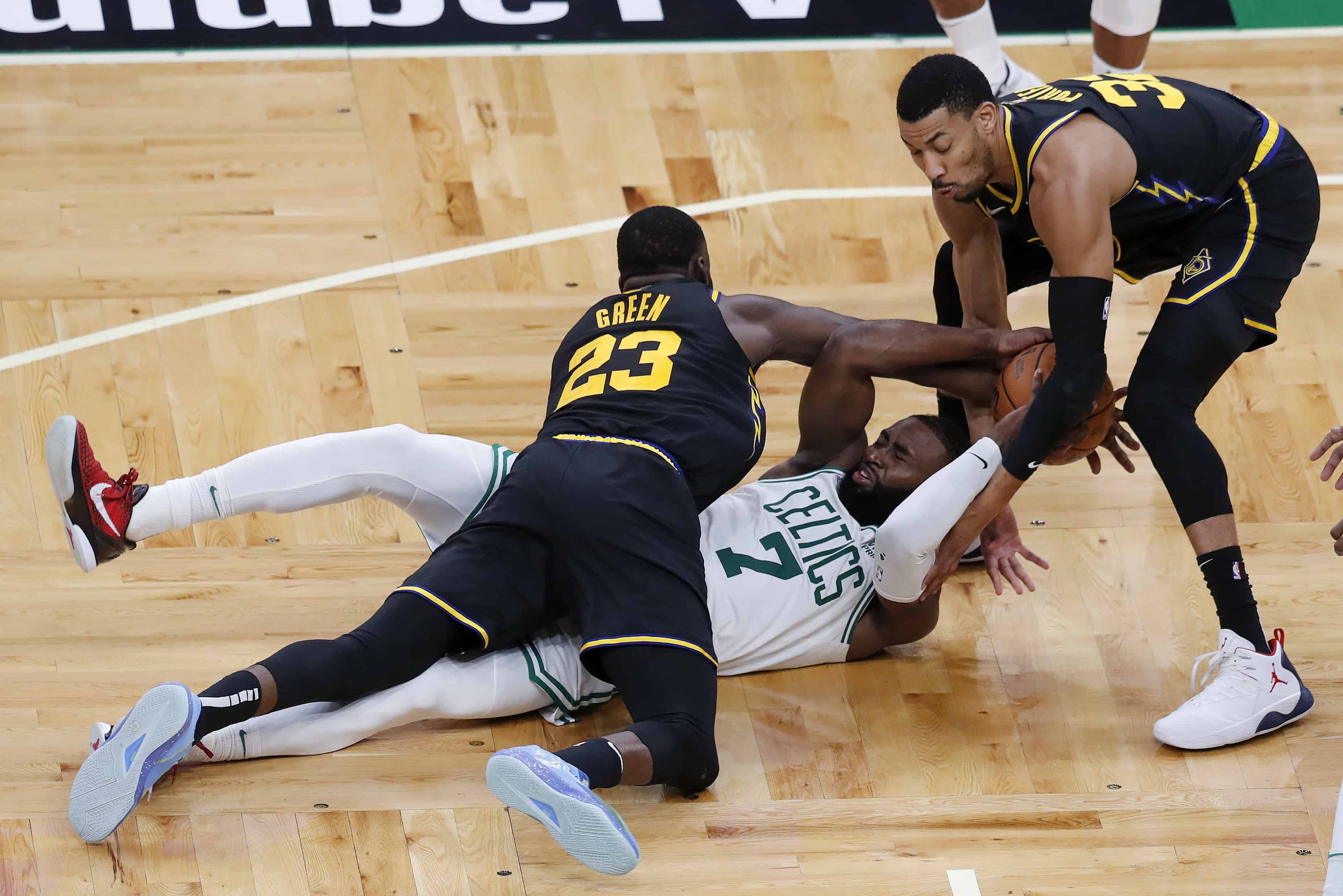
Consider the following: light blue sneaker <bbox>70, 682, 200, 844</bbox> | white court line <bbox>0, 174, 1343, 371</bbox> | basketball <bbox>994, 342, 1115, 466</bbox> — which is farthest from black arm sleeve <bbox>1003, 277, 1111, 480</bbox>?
light blue sneaker <bbox>70, 682, 200, 844</bbox>

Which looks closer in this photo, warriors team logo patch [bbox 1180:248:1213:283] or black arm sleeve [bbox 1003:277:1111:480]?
black arm sleeve [bbox 1003:277:1111:480]

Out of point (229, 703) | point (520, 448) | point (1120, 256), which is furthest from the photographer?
point (520, 448)

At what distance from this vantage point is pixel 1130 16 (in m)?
5.13

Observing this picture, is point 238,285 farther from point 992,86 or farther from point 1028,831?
point 1028,831

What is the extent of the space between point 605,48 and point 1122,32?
1.56 metres

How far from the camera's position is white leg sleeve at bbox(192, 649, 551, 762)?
10.3 ft

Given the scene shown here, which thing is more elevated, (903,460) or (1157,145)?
(1157,145)

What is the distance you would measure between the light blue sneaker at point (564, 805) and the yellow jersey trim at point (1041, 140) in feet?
4.39

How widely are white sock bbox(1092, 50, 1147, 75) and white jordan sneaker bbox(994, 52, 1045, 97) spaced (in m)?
0.21

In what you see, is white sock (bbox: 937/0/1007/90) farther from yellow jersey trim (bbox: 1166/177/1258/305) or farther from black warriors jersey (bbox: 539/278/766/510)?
black warriors jersey (bbox: 539/278/766/510)

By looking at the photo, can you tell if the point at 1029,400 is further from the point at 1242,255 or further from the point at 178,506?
the point at 178,506

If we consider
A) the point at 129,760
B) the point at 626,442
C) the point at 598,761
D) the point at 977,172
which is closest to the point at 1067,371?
the point at 977,172

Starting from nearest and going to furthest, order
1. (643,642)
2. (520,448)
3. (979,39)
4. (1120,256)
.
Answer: (643,642) → (1120,256) → (520,448) → (979,39)

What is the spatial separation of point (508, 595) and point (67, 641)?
92 cm
